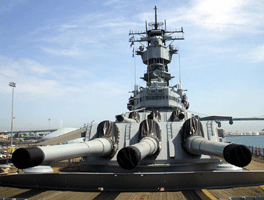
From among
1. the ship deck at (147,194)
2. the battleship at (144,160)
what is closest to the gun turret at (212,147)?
the battleship at (144,160)

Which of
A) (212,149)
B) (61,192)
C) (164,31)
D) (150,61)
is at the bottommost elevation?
(61,192)

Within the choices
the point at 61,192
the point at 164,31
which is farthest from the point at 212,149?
the point at 164,31

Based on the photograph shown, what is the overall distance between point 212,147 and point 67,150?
2382mm

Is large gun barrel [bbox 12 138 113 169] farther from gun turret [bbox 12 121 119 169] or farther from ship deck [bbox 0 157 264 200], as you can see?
ship deck [bbox 0 157 264 200]

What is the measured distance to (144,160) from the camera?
575cm

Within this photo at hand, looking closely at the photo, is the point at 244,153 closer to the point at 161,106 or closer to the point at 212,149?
the point at 212,149

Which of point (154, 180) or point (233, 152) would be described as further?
point (154, 180)

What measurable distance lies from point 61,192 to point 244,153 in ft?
11.6

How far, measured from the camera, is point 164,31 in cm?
1959

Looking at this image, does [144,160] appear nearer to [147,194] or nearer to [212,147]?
[147,194]

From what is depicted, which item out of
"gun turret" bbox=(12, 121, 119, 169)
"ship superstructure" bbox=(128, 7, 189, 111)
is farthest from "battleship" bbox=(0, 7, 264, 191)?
"ship superstructure" bbox=(128, 7, 189, 111)

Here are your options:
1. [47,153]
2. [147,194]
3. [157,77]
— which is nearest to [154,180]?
[147,194]

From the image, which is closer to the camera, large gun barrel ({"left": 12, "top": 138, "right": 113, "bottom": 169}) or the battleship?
large gun barrel ({"left": 12, "top": 138, "right": 113, "bottom": 169})

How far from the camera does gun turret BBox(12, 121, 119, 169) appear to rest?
2.76 m
